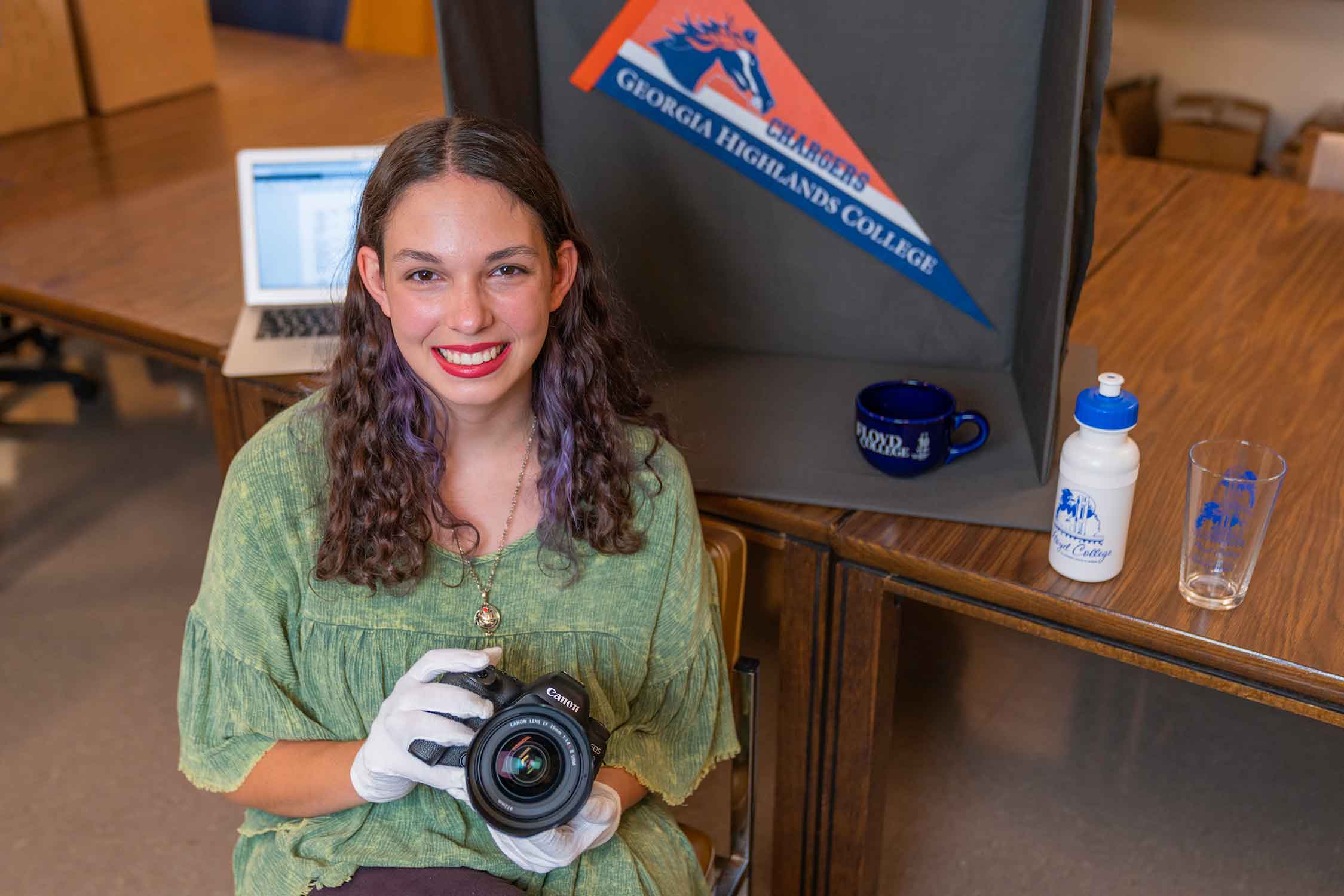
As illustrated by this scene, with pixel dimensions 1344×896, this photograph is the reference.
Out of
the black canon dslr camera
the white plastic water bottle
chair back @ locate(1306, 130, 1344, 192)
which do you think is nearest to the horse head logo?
the white plastic water bottle

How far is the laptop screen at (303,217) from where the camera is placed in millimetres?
1934

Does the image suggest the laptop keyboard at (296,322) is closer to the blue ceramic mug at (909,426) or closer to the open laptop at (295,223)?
the open laptop at (295,223)

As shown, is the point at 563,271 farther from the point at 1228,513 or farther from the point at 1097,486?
the point at 1228,513

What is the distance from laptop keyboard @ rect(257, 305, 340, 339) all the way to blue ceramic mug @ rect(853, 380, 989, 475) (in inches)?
30.0

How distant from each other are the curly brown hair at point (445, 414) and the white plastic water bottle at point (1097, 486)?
1.29 ft

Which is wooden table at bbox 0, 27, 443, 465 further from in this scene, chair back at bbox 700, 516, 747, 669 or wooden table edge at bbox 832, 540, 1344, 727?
wooden table edge at bbox 832, 540, 1344, 727

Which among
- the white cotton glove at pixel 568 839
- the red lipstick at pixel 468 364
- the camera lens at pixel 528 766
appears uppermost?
the red lipstick at pixel 468 364

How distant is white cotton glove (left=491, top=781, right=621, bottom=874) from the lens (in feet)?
3.82

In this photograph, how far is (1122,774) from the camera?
2039 mm

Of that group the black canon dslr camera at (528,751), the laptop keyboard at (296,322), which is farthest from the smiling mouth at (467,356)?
the laptop keyboard at (296,322)

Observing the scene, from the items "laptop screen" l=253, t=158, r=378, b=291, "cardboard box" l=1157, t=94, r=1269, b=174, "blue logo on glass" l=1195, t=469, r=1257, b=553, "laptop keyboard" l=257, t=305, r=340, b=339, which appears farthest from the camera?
"cardboard box" l=1157, t=94, r=1269, b=174

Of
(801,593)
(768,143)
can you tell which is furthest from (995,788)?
(768,143)

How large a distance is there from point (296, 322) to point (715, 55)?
0.71 m

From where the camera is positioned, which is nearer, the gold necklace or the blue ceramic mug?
the gold necklace
